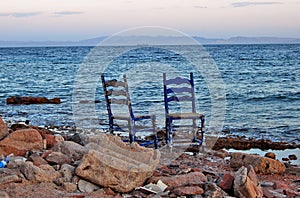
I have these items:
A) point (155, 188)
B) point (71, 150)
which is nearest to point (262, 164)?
point (155, 188)

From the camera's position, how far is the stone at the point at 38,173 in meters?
6.16

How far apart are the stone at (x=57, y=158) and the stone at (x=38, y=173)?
447mm

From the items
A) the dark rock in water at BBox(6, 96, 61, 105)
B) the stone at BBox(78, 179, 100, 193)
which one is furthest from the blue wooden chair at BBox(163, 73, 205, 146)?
the dark rock in water at BBox(6, 96, 61, 105)

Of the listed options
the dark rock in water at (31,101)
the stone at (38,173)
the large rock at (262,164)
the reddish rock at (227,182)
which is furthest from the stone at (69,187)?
the dark rock in water at (31,101)

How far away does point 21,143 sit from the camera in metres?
8.01

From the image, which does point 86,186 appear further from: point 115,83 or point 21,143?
point 115,83

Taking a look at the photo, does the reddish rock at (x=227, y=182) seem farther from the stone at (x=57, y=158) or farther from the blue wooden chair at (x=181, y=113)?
the blue wooden chair at (x=181, y=113)

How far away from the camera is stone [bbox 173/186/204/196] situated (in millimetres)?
5812

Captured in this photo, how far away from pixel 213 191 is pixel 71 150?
8.11ft

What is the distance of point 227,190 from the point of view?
622 cm

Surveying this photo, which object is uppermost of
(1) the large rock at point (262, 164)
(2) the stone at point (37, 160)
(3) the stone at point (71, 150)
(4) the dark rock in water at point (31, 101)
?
(2) the stone at point (37, 160)

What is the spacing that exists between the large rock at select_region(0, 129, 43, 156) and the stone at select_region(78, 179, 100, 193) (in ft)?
6.31

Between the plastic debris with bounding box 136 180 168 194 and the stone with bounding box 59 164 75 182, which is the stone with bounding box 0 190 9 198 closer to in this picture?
the stone with bounding box 59 164 75 182

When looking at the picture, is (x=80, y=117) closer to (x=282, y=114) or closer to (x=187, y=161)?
(x=282, y=114)
